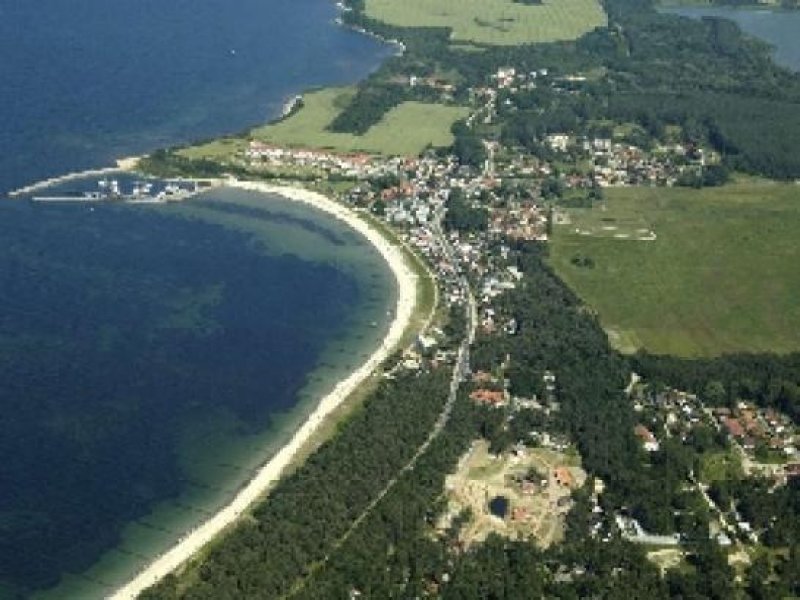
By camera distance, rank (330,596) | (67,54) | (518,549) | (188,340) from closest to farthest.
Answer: (330,596), (518,549), (188,340), (67,54)

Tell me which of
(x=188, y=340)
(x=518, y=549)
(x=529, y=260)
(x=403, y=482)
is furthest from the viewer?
(x=529, y=260)

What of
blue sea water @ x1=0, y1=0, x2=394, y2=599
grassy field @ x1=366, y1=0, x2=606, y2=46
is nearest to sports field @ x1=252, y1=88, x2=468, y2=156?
blue sea water @ x1=0, y1=0, x2=394, y2=599

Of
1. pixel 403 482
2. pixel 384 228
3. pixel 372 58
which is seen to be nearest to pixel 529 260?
pixel 384 228

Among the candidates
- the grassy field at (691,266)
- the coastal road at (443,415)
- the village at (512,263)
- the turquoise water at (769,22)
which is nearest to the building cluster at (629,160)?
the village at (512,263)

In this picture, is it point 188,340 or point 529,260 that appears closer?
point 188,340

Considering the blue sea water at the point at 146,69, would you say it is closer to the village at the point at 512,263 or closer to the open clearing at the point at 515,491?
the village at the point at 512,263

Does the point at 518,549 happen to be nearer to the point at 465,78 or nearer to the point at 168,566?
the point at 168,566
